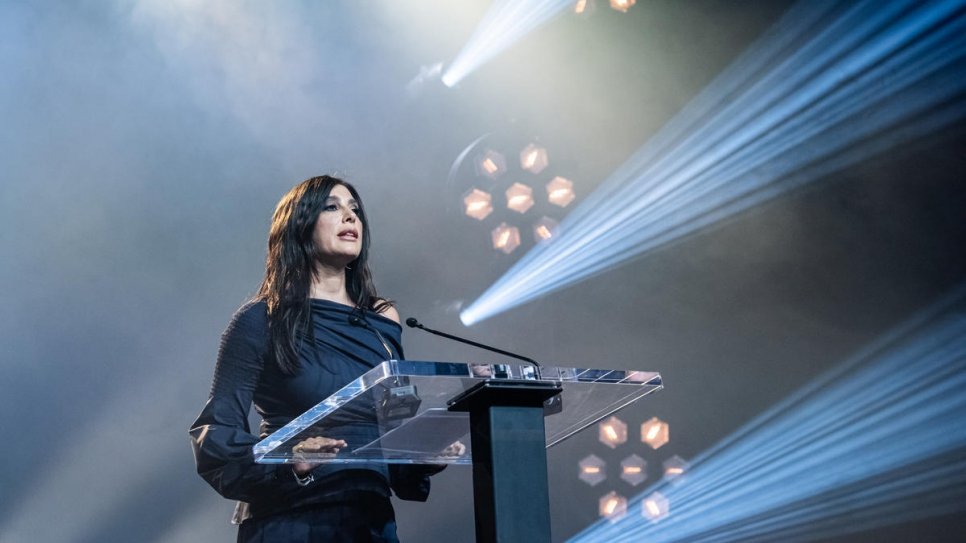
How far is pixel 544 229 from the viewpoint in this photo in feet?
13.2

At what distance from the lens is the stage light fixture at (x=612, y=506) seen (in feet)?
12.5

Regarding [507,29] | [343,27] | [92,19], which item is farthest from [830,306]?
[92,19]

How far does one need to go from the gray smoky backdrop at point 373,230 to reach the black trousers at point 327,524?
A: 1.56 metres

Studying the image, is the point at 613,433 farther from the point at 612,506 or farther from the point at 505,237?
the point at 505,237

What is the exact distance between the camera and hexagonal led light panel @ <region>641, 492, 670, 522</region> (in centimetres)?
377

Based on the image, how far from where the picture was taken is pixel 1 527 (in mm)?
2980

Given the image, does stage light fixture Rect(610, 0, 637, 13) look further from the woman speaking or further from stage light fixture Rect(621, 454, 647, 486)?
the woman speaking

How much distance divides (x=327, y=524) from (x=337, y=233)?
698 millimetres

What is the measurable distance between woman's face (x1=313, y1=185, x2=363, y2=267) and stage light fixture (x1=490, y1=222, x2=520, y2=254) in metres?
1.70

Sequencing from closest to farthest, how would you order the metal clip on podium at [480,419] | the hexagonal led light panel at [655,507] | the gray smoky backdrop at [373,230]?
1. the metal clip on podium at [480,419]
2. the gray smoky backdrop at [373,230]
3. the hexagonal led light panel at [655,507]

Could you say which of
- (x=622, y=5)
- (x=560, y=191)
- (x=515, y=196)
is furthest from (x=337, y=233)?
(x=622, y=5)

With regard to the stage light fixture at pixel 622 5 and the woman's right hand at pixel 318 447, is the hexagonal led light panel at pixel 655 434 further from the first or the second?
the woman's right hand at pixel 318 447

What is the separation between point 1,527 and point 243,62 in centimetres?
190

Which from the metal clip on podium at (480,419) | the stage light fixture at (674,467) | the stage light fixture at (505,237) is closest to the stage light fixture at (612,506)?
the stage light fixture at (674,467)
